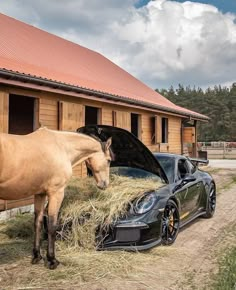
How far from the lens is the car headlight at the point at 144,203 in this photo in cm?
533

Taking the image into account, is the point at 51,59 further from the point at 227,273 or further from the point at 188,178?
the point at 227,273

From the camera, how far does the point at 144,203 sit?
17.9 feet

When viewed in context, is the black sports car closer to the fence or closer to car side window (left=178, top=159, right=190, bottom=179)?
car side window (left=178, top=159, right=190, bottom=179)

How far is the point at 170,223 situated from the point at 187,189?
1055 mm

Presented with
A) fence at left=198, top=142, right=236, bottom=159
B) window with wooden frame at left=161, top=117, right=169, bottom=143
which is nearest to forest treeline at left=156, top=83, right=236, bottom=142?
fence at left=198, top=142, right=236, bottom=159

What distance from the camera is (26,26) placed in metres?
15.1

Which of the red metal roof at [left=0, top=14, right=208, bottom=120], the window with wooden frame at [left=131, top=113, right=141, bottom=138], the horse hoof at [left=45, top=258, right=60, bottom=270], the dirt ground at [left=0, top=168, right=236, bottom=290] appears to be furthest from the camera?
the window with wooden frame at [left=131, top=113, right=141, bottom=138]

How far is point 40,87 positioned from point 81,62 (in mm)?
7354

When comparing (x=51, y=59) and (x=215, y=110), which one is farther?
(x=215, y=110)

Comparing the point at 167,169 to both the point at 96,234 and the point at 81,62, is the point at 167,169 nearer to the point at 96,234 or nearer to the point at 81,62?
the point at 96,234

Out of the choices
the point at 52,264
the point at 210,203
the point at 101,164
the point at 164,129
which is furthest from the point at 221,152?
the point at 52,264

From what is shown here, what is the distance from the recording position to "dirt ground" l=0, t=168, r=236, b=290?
13.8ft

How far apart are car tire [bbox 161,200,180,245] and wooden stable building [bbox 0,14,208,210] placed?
12.8 ft

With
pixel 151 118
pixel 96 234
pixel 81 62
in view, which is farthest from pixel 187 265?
pixel 81 62
